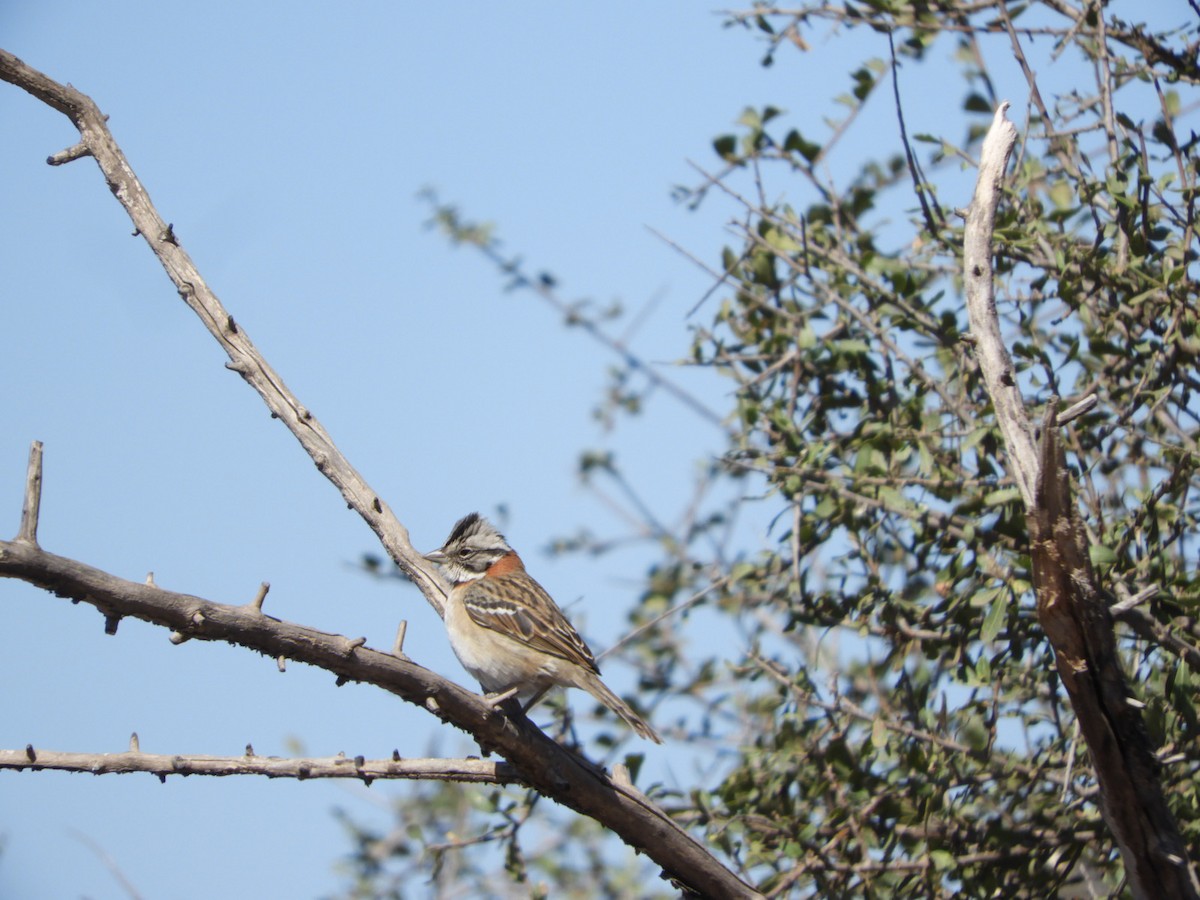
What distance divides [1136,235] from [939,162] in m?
1.29

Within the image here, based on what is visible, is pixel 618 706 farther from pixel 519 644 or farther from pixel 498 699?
pixel 498 699

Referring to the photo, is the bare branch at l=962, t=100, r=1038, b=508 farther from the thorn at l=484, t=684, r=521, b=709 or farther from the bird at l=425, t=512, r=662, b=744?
the bird at l=425, t=512, r=662, b=744

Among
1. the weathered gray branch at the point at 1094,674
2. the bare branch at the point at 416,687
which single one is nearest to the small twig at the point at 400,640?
the bare branch at the point at 416,687

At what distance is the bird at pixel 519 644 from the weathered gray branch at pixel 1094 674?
1.87 meters

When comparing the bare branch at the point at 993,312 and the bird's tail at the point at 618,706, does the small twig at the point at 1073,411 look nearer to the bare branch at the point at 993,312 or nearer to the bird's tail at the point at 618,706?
the bare branch at the point at 993,312

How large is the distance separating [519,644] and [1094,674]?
2665 mm

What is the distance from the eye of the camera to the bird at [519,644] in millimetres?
5527

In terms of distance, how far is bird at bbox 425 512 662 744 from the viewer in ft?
18.1

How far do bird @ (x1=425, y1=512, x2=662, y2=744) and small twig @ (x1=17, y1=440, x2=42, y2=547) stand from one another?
8.12 feet

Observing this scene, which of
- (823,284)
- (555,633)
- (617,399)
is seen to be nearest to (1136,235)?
(823,284)

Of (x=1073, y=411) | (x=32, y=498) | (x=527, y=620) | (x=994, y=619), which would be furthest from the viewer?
(x=527, y=620)

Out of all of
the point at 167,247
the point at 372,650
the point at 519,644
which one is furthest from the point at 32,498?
the point at 519,644

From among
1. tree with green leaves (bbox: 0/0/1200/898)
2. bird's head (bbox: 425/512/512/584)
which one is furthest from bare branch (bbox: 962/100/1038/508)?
bird's head (bbox: 425/512/512/584)

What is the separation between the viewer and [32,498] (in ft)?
10.0
